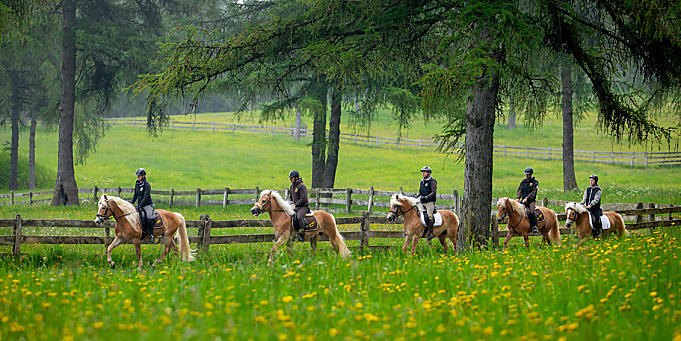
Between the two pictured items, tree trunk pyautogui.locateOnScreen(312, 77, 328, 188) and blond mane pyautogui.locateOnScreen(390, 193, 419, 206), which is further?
tree trunk pyautogui.locateOnScreen(312, 77, 328, 188)

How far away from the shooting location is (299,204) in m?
12.8

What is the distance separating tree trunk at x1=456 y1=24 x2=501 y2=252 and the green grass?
109 inches

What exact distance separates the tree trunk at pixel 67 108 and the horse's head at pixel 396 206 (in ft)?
62.4

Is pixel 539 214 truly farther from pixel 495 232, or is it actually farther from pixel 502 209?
pixel 495 232

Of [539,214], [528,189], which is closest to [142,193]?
[528,189]

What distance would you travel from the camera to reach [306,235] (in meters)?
12.8

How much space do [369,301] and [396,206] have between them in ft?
23.9

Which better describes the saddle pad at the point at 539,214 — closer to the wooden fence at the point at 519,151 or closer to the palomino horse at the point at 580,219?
the palomino horse at the point at 580,219

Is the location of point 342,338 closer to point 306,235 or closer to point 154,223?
point 306,235

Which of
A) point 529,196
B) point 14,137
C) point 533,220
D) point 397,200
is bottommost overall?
point 533,220

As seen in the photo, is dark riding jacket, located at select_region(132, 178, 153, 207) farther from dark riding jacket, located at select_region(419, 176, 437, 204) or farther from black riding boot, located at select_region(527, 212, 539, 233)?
black riding boot, located at select_region(527, 212, 539, 233)

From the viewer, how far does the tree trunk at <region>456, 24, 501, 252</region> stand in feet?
40.4

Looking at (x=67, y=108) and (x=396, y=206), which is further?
(x=67, y=108)

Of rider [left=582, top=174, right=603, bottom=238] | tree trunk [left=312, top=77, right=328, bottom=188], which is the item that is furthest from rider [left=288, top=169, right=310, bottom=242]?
tree trunk [left=312, top=77, right=328, bottom=188]
